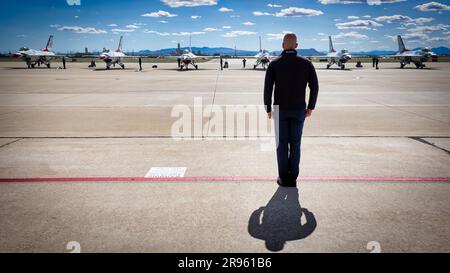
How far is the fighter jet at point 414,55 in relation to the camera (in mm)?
44125

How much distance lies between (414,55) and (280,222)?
2038 inches

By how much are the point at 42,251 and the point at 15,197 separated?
1.75 metres

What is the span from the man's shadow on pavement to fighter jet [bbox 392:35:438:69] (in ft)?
163

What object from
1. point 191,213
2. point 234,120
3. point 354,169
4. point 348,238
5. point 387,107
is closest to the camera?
point 348,238

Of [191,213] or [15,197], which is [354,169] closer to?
[191,213]

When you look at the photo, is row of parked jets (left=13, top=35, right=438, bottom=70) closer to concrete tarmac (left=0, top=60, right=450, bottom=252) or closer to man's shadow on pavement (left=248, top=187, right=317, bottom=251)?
concrete tarmac (left=0, top=60, right=450, bottom=252)

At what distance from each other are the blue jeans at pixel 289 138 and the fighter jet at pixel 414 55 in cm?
4878

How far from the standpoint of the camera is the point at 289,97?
451cm

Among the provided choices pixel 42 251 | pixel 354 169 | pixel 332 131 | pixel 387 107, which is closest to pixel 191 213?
pixel 42 251

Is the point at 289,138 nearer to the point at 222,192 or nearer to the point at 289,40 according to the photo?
the point at 222,192

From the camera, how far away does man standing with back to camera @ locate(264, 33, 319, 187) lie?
→ 14.5 feet

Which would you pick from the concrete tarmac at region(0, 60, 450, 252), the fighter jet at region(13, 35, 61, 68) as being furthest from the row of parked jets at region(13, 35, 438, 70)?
the concrete tarmac at region(0, 60, 450, 252)
